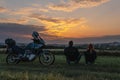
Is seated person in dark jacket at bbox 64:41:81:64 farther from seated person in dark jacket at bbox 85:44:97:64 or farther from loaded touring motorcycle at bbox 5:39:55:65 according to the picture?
loaded touring motorcycle at bbox 5:39:55:65

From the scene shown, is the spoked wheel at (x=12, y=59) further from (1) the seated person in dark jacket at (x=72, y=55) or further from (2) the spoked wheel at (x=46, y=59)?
(1) the seated person in dark jacket at (x=72, y=55)

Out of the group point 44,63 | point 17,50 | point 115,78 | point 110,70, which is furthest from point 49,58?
point 115,78

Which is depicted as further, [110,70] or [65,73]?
[110,70]

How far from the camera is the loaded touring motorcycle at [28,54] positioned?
24.3 meters

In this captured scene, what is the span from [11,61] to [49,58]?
2452 millimetres

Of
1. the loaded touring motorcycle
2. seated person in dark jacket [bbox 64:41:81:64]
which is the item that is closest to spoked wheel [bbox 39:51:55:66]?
the loaded touring motorcycle

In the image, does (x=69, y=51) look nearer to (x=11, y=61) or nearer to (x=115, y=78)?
(x=11, y=61)

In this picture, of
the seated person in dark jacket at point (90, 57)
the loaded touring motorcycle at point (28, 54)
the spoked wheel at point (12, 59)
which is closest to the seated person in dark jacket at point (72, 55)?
the seated person in dark jacket at point (90, 57)

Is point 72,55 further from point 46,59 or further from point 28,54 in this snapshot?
point 28,54

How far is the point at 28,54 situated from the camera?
24.6m

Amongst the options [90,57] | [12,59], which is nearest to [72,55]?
[90,57]

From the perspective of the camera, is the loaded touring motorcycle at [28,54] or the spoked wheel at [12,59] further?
the spoked wheel at [12,59]

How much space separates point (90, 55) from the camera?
973 inches

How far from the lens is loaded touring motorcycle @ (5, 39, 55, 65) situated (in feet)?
79.7
